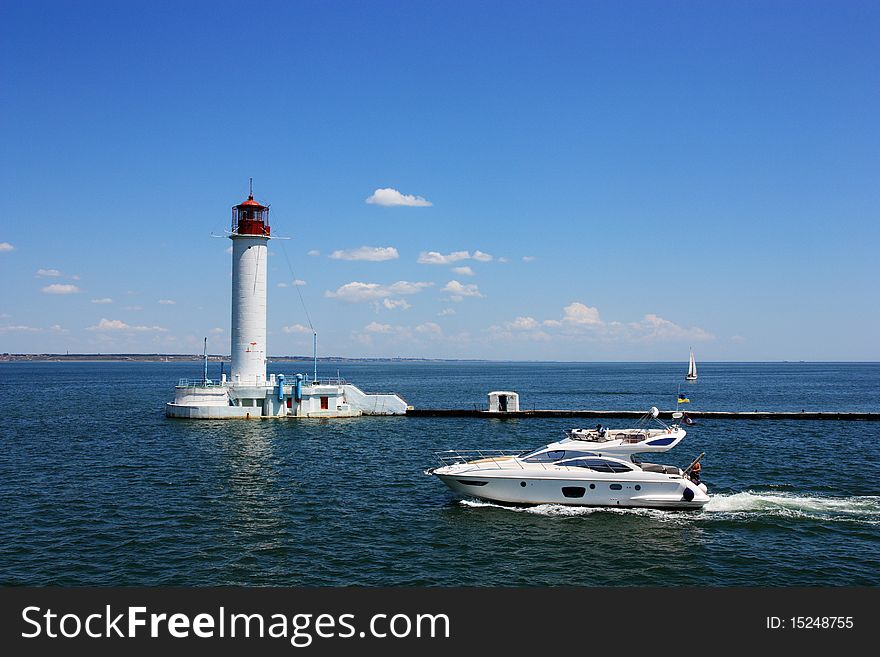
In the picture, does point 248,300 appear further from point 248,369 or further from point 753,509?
point 753,509

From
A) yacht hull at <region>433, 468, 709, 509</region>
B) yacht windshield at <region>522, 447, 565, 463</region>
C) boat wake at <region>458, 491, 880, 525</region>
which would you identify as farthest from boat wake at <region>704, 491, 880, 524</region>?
yacht windshield at <region>522, 447, 565, 463</region>

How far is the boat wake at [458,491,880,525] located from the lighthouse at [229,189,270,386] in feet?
113

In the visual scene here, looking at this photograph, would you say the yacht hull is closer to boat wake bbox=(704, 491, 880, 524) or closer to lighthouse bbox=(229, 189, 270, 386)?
boat wake bbox=(704, 491, 880, 524)

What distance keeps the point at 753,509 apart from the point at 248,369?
43.1 m

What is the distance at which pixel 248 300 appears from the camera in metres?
59.4

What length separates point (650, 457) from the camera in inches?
1790

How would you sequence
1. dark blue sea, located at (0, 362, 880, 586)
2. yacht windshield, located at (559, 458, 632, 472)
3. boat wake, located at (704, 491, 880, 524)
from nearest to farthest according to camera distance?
dark blue sea, located at (0, 362, 880, 586), boat wake, located at (704, 491, 880, 524), yacht windshield, located at (559, 458, 632, 472)

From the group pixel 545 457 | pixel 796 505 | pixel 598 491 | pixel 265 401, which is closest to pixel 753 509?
pixel 796 505

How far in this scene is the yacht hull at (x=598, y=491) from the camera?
28844 millimetres

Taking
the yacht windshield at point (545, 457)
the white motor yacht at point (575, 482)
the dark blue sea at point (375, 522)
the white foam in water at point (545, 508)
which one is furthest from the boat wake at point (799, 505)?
the yacht windshield at point (545, 457)

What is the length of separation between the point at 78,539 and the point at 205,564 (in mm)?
5938

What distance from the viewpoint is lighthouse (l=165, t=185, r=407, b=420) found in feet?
193

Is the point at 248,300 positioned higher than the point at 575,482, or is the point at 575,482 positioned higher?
the point at 248,300

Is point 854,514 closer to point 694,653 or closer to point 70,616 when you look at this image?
point 694,653
